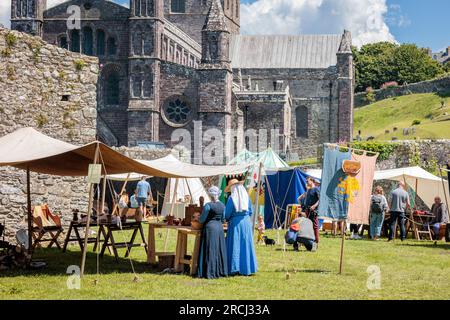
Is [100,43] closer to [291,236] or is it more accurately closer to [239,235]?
[291,236]

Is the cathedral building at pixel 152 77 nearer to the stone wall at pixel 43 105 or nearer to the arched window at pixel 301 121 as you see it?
the arched window at pixel 301 121

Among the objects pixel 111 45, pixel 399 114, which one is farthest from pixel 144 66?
pixel 399 114

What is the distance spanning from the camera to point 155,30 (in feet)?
150

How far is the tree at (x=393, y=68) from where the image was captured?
286ft

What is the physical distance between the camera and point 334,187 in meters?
12.9

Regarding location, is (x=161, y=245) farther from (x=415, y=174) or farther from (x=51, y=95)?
(x=415, y=174)

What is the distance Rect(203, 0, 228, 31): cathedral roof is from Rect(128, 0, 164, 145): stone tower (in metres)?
3.03

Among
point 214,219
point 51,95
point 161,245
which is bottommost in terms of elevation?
point 161,245

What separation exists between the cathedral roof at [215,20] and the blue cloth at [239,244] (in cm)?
3454

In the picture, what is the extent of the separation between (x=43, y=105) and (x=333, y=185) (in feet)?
23.5
